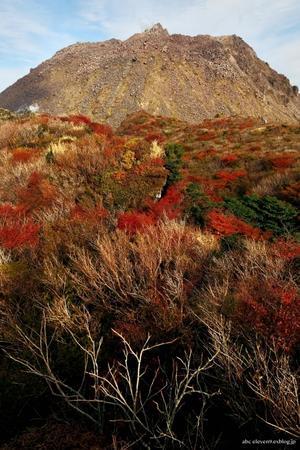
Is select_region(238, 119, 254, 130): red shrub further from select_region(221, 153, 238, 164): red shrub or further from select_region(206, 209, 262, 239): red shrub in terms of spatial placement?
select_region(206, 209, 262, 239): red shrub

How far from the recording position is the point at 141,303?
1125cm

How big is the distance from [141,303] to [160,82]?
102477 mm

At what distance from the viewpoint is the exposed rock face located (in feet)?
328

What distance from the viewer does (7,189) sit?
21844mm

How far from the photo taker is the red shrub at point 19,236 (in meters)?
14.8

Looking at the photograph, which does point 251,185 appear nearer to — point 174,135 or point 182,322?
point 182,322

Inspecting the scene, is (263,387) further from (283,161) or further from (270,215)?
(283,161)

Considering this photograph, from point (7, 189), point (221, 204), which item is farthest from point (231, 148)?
point (7, 189)

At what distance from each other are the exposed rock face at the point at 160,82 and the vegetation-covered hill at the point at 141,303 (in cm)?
7093

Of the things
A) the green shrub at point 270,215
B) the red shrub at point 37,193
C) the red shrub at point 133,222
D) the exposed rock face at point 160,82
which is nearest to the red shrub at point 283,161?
the green shrub at point 270,215

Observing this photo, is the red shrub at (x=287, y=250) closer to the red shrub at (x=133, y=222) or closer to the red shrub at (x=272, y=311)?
the red shrub at (x=272, y=311)

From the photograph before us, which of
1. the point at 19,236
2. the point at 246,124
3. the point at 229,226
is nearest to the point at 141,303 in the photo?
the point at 19,236

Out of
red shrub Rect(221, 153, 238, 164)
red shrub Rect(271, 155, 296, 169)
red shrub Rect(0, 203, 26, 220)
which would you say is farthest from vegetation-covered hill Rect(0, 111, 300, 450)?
red shrub Rect(221, 153, 238, 164)

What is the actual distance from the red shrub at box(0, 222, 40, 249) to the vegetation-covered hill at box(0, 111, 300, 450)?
0.16 ft
